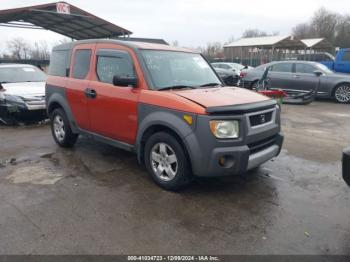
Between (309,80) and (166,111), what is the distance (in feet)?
33.2

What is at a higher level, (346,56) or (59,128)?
(346,56)

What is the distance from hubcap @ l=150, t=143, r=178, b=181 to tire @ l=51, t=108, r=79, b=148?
2.39 m

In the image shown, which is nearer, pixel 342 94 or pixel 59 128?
pixel 59 128

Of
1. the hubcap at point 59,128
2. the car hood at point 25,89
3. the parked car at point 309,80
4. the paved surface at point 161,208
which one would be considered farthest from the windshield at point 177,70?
the parked car at point 309,80

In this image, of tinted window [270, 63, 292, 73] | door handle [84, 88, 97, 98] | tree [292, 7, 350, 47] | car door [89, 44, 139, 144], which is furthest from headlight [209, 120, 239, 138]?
tree [292, 7, 350, 47]

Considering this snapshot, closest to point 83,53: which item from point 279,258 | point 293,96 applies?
point 279,258

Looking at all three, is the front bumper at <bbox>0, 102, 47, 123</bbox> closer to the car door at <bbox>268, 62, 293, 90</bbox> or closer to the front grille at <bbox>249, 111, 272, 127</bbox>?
the front grille at <bbox>249, 111, 272, 127</bbox>

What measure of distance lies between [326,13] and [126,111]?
237ft

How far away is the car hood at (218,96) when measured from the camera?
399 centimetres

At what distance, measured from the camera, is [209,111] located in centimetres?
378

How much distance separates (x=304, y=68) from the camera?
42.3ft

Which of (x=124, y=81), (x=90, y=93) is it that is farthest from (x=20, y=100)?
(x=124, y=81)

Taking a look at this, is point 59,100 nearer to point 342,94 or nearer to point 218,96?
point 218,96

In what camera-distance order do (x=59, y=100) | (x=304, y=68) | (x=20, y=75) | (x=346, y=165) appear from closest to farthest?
(x=346, y=165), (x=59, y=100), (x=20, y=75), (x=304, y=68)
